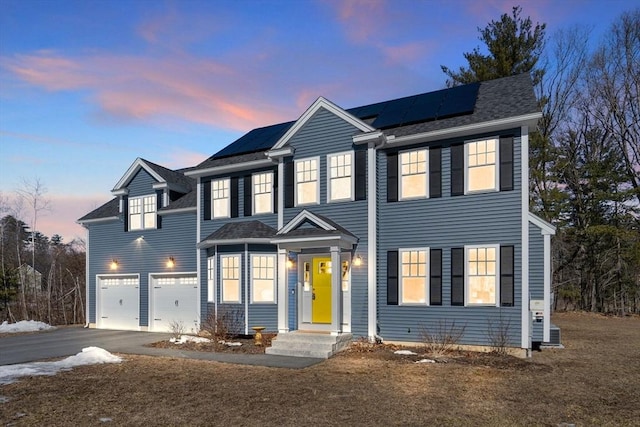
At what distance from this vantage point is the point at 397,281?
12594 mm

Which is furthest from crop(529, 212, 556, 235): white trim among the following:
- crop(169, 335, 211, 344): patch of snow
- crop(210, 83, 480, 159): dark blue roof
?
crop(169, 335, 211, 344): patch of snow

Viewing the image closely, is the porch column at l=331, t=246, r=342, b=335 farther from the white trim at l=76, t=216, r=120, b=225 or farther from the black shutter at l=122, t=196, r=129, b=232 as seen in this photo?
the white trim at l=76, t=216, r=120, b=225

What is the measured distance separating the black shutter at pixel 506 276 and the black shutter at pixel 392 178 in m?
3.26

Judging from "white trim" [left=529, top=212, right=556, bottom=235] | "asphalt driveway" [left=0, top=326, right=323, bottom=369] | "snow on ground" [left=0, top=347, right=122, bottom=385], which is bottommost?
"asphalt driveway" [left=0, top=326, right=323, bottom=369]

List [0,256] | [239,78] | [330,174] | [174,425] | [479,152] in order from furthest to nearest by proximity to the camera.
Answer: [0,256], [239,78], [330,174], [479,152], [174,425]

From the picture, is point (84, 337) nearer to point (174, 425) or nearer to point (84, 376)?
point (84, 376)

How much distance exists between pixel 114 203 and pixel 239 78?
8272mm

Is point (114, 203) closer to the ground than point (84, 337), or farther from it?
farther from it

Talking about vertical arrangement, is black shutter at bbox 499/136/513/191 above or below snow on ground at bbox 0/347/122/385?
above

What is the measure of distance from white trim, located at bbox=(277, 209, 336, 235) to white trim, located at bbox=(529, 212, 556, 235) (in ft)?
17.2

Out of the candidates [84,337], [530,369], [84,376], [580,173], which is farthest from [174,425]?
[580,173]

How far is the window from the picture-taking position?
1255cm

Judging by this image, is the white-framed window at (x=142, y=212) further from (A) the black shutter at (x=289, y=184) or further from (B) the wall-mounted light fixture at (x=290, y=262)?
(B) the wall-mounted light fixture at (x=290, y=262)

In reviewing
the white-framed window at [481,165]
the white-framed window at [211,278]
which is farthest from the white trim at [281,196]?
the white-framed window at [481,165]
